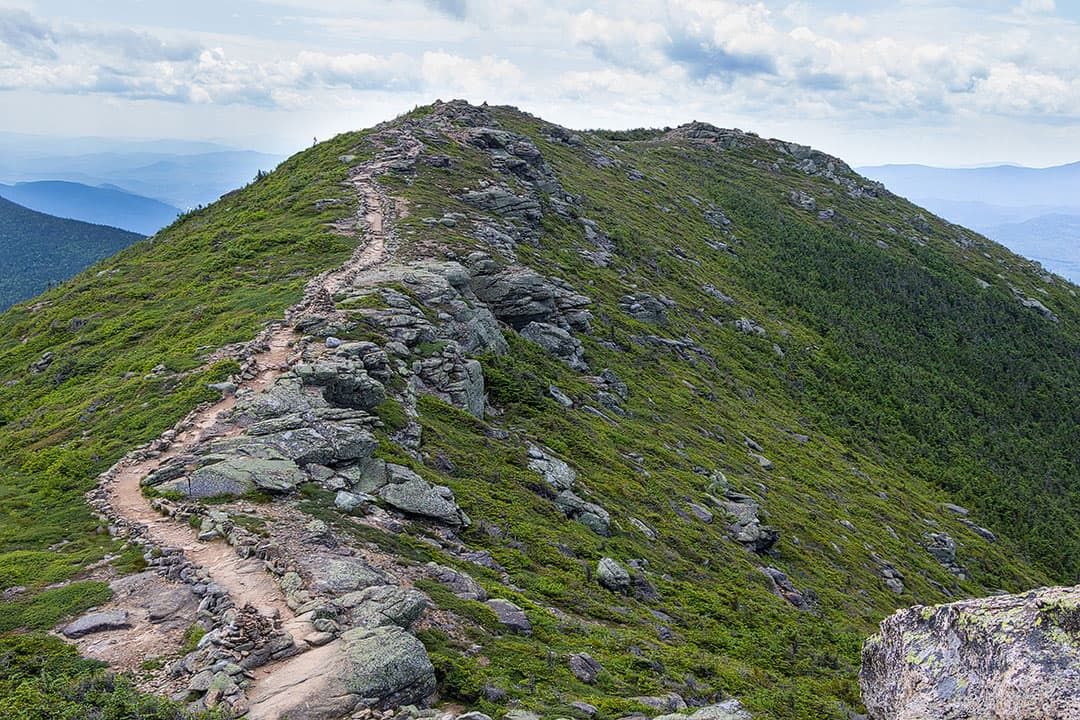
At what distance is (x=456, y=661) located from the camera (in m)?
14.6

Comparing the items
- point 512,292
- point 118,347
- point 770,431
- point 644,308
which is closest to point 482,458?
point 512,292

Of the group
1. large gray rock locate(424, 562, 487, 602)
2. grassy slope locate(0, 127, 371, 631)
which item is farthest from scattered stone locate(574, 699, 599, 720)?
grassy slope locate(0, 127, 371, 631)

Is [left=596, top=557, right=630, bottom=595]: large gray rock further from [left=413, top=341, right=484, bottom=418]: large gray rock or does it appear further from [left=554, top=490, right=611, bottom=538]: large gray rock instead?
[left=413, top=341, right=484, bottom=418]: large gray rock

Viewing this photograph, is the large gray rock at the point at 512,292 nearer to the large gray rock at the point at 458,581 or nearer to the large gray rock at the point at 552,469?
the large gray rock at the point at 552,469

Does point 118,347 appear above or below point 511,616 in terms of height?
above

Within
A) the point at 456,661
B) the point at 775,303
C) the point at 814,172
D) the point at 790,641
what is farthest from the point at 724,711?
the point at 814,172

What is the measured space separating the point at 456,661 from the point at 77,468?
54.9 feet

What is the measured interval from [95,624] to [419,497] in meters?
9.81

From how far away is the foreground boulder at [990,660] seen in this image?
1004 centimetres

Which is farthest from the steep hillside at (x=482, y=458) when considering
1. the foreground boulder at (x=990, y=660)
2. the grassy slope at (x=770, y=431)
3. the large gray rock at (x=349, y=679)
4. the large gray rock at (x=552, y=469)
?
the foreground boulder at (x=990, y=660)

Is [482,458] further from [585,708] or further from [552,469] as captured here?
[585,708]

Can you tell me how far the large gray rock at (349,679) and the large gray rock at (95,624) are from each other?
4.60 metres

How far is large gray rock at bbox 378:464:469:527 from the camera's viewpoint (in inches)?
851

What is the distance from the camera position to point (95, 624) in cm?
1447
